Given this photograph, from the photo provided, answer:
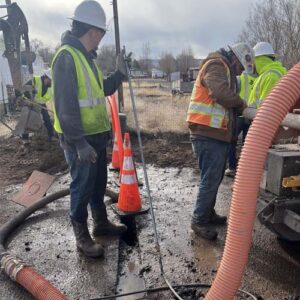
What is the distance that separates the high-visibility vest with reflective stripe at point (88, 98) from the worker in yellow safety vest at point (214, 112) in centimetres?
94

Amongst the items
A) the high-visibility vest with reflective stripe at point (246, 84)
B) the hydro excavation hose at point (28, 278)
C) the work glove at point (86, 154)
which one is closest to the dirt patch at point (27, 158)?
the hydro excavation hose at point (28, 278)

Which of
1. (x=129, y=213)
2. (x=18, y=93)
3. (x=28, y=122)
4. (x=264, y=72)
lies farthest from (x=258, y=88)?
(x=18, y=93)

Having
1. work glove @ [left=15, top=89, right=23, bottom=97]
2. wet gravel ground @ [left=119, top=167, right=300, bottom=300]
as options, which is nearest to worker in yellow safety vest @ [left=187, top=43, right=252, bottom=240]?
wet gravel ground @ [left=119, top=167, right=300, bottom=300]

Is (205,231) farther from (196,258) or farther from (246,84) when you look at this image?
(246,84)

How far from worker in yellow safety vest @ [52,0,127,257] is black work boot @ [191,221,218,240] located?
3.50 ft

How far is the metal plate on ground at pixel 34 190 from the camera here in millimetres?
5039

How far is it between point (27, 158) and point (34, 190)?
2759 millimetres

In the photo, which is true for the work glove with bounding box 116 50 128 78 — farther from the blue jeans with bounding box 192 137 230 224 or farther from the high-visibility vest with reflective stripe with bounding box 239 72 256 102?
the high-visibility vest with reflective stripe with bounding box 239 72 256 102

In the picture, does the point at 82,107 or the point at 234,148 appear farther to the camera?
the point at 234,148

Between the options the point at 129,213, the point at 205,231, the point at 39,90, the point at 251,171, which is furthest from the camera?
the point at 39,90

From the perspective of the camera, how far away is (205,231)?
3859 millimetres

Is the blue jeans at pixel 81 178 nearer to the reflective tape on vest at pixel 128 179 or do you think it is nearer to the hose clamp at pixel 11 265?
the hose clamp at pixel 11 265

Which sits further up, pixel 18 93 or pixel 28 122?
pixel 18 93

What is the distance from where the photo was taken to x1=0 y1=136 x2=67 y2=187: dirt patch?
6.69 meters
